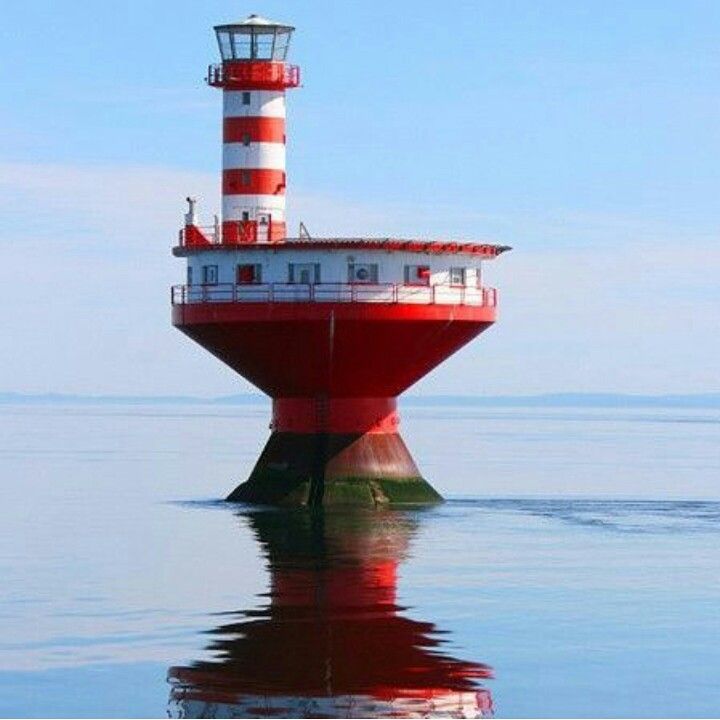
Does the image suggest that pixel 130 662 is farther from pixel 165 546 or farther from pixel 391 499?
pixel 391 499

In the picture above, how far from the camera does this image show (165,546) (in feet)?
175

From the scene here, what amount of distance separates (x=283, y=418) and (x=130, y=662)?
27.1 meters

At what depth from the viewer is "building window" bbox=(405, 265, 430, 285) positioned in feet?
198

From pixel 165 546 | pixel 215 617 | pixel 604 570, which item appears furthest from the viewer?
pixel 165 546

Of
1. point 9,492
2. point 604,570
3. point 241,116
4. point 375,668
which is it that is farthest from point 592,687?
point 9,492

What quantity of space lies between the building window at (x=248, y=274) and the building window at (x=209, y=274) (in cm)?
91

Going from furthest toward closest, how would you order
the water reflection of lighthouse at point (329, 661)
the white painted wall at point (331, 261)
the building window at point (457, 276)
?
1. the building window at point (457, 276)
2. the white painted wall at point (331, 261)
3. the water reflection of lighthouse at point (329, 661)

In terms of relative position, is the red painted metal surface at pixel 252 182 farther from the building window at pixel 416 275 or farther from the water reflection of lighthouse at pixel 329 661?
the water reflection of lighthouse at pixel 329 661

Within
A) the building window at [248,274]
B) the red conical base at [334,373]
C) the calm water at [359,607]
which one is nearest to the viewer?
the calm water at [359,607]

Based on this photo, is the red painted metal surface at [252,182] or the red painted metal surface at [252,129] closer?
the red painted metal surface at [252,182]

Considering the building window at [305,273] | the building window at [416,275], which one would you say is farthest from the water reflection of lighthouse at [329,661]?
the building window at [416,275]

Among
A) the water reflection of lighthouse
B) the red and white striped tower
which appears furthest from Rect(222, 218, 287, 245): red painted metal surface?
the water reflection of lighthouse

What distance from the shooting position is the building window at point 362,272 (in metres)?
59.8

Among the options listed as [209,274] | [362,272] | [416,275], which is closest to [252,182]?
[209,274]
